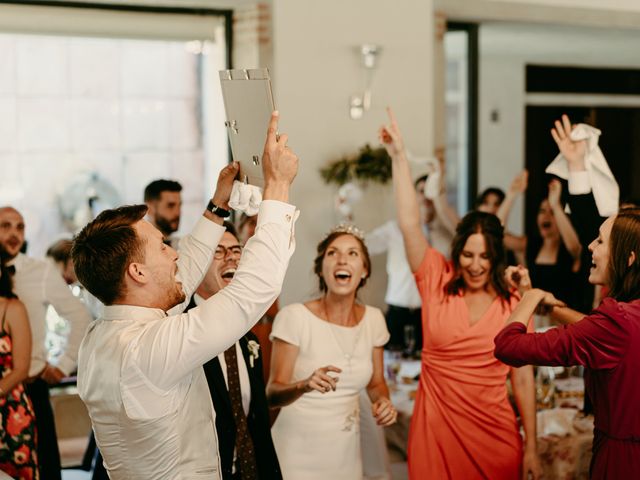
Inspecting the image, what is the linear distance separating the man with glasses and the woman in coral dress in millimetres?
812

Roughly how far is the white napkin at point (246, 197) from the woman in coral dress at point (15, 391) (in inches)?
52.5

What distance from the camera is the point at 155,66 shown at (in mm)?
6441

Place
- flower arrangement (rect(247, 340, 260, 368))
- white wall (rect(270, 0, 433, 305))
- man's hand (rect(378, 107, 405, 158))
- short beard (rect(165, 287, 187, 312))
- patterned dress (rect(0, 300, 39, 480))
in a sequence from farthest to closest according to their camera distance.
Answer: white wall (rect(270, 0, 433, 305)) → man's hand (rect(378, 107, 405, 158)) → patterned dress (rect(0, 300, 39, 480)) → flower arrangement (rect(247, 340, 260, 368)) → short beard (rect(165, 287, 187, 312))

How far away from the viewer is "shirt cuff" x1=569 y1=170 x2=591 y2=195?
311 cm

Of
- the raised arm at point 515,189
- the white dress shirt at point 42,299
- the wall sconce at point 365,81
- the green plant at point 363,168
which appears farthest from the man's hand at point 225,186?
the wall sconce at point 365,81

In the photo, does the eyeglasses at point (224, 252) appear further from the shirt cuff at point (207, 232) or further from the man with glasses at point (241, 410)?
the shirt cuff at point (207, 232)

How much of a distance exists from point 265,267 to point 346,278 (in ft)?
4.38

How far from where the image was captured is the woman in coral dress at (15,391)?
3113 millimetres

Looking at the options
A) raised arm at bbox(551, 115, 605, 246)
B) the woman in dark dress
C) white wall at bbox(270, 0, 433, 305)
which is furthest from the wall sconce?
raised arm at bbox(551, 115, 605, 246)

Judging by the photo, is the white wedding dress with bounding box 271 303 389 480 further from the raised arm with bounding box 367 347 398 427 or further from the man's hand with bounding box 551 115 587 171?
the man's hand with bounding box 551 115 587 171

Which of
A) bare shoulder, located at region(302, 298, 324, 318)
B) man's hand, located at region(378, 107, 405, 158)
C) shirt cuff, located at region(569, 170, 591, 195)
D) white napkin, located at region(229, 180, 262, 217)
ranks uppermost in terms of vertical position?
man's hand, located at region(378, 107, 405, 158)

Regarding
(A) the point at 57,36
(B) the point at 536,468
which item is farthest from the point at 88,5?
(B) the point at 536,468

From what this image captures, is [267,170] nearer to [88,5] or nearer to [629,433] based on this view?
[629,433]

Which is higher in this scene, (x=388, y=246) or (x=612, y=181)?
(x=612, y=181)
